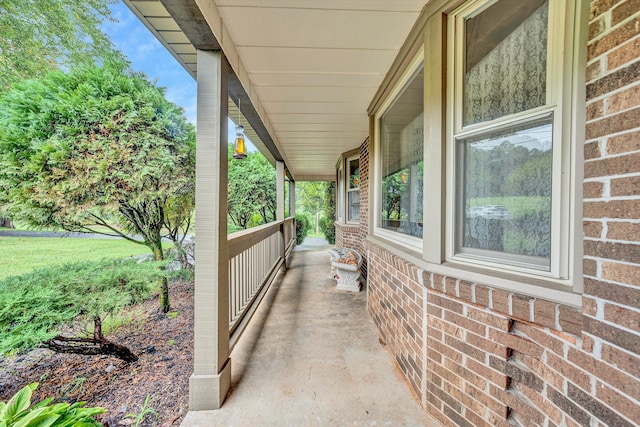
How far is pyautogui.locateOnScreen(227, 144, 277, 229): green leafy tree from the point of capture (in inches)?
346

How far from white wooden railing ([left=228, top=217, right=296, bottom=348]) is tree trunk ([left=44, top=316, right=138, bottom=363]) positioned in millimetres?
1215

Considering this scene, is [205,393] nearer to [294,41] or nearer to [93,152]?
[294,41]

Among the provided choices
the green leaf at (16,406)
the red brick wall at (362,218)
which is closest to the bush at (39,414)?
the green leaf at (16,406)

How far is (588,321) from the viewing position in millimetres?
879

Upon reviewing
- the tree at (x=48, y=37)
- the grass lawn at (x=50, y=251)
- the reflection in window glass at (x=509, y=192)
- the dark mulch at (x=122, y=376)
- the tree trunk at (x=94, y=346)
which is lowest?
the dark mulch at (x=122, y=376)

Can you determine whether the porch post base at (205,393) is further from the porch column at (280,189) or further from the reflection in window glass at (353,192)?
the reflection in window glass at (353,192)

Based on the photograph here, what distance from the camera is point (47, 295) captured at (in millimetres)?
2119

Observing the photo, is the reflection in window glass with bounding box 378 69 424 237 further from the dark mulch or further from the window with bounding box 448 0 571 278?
the dark mulch

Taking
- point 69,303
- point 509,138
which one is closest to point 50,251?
point 69,303

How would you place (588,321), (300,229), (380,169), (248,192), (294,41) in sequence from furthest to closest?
1. (300,229)
2. (248,192)
3. (380,169)
4. (294,41)
5. (588,321)

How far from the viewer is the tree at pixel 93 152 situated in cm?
276

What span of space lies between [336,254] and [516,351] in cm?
305

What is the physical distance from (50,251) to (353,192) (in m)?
5.16

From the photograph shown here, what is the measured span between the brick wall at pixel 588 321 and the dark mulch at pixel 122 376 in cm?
180
